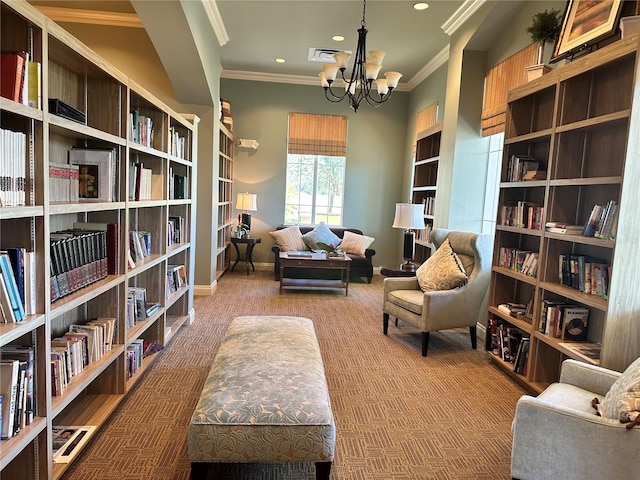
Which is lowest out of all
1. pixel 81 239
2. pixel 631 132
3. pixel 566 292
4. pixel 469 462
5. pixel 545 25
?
pixel 469 462

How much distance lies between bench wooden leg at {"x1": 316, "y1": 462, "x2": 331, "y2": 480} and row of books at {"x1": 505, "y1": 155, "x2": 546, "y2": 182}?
8.15ft

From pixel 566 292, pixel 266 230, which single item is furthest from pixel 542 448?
pixel 266 230

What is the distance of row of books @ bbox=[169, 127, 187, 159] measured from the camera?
11.1ft

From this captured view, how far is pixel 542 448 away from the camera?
1733 mm

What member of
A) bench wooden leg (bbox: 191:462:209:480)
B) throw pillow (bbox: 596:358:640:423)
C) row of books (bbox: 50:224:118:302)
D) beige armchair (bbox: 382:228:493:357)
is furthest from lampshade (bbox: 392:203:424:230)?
bench wooden leg (bbox: 191:462:209:480)

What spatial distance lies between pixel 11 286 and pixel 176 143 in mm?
2290

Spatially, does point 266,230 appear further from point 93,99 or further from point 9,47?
point 9,47

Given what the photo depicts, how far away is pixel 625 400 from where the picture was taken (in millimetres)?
1612

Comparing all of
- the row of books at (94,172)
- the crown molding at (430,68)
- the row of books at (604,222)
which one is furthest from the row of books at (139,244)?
the crown molding at (430,68)

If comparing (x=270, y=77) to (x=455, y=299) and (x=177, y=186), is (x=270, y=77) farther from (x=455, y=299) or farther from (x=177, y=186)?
(x=455, y=299)

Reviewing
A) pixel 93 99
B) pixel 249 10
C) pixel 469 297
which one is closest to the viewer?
pixel 93 99

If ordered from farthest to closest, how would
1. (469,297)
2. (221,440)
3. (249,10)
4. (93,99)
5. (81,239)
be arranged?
(249,10)
(469,297)
(93,99)
(81,239)
(221,440)

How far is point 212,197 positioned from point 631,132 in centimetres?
429

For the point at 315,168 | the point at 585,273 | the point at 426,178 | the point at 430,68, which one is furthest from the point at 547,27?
the point at 315,168
